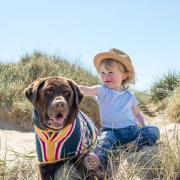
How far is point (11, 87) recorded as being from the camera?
31.1ft

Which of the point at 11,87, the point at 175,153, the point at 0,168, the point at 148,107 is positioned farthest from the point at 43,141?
the point at 148,107

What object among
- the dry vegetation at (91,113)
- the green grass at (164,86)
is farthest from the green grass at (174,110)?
the green grass at (164,86)

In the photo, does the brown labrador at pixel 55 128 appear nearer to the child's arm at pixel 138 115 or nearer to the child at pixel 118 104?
the child at pixel 118 104

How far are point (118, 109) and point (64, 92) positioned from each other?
149 centimetres

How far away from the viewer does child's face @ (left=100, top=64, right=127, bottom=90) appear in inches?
211

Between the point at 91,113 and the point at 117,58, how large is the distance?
4.30 meters

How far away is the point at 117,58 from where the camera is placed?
5453mm

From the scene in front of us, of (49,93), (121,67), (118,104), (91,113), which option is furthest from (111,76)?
(91,113)

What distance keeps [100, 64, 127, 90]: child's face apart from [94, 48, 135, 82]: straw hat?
0.11 meters

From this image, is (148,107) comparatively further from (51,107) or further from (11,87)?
(51,107)

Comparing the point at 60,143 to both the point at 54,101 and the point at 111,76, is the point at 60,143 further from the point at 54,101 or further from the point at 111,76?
the point at 111,76

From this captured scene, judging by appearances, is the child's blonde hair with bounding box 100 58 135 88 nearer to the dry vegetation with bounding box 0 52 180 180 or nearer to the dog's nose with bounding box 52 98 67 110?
the dry vegetation with bounding box 0 52 180 180

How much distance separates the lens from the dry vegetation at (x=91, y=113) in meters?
3.95

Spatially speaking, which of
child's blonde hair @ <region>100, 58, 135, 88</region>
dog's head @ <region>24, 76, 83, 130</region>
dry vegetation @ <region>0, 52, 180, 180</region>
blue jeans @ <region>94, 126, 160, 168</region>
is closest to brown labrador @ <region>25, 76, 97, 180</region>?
dog's head @ <region>24, 76, 83, 130</region>
